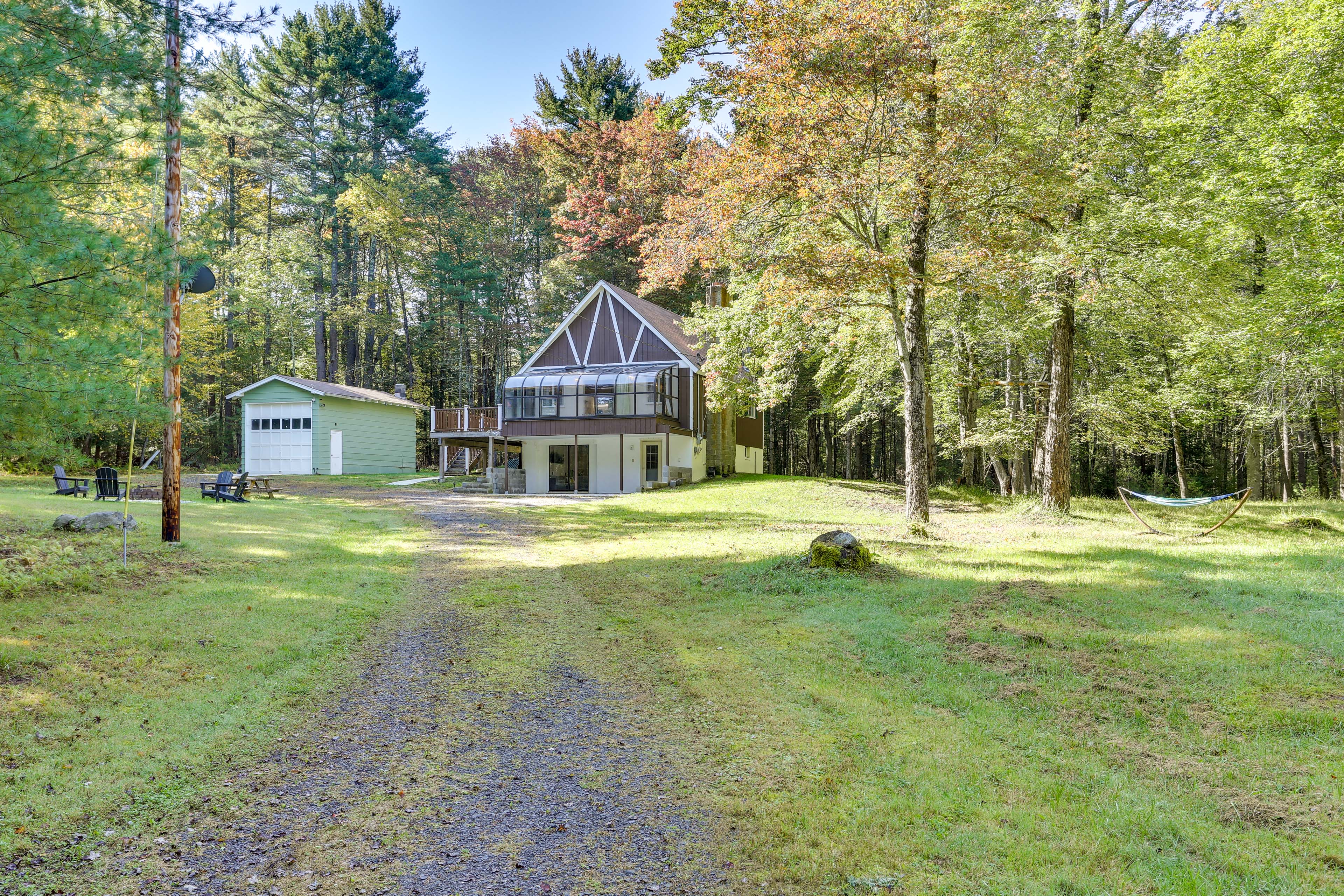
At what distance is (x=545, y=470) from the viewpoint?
26125 millimetres

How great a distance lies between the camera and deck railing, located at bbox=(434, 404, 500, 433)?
82.2 feet

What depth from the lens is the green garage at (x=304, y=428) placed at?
26250mm

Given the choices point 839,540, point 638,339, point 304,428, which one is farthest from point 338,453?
point 839,540

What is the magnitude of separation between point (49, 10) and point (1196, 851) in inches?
368

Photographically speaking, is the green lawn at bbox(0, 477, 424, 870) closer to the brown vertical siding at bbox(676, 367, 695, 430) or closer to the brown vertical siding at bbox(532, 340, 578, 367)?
the brown vertical siding at bbox(676, 367, 695, 430)

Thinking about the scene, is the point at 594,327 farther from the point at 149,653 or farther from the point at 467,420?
the point at 149,653

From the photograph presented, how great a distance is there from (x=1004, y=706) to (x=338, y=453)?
26.3 metres

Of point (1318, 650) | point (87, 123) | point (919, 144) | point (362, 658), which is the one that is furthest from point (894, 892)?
point (919, 144)

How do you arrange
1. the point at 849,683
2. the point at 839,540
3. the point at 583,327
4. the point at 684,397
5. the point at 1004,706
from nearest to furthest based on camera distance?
the point at 1004,706 < the point at 849,683 < the point at 839,540 < the point at 684,397 < the point at 583,327

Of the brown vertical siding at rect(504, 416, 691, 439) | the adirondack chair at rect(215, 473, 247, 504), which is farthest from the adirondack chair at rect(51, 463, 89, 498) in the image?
the brown vertical siding at rect(504, 416, 691, 439)

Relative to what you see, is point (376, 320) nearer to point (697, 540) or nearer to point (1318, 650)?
point (697, 540)

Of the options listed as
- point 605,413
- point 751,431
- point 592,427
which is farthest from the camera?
point 751,431

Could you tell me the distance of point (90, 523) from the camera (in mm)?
9898

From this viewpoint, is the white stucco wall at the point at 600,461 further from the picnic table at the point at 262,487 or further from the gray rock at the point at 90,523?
the gray rock at the point at 90,523
